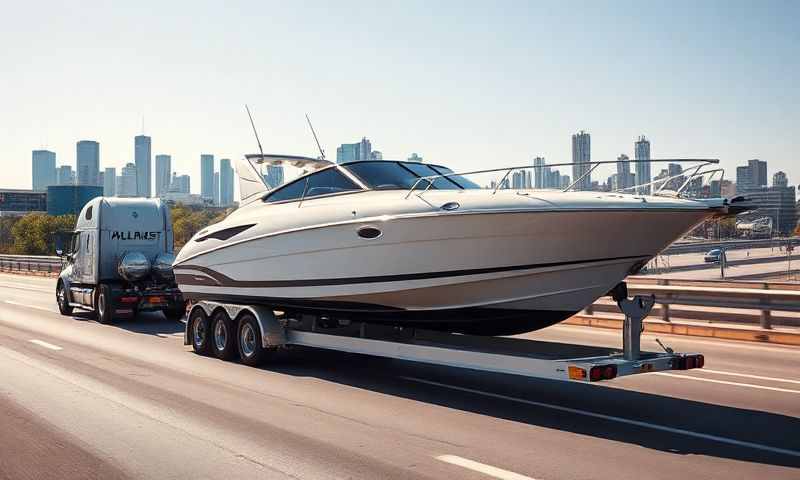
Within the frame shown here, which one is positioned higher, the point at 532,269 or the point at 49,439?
the point at 532,269

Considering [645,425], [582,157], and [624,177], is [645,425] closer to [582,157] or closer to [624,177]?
[624,177]

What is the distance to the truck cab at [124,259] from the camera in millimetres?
19000

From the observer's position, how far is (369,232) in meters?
9.55

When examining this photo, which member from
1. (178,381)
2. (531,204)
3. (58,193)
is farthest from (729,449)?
(58,193)

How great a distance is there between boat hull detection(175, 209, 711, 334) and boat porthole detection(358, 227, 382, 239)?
43mm

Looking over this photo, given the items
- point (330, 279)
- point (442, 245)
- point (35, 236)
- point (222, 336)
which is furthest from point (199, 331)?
point (35, 236)

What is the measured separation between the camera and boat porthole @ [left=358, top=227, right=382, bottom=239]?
9452 millimetres

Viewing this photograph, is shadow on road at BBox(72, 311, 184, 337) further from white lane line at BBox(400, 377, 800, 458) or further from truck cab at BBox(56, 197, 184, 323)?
white lane line at BBox(400, 377, 800, 458)

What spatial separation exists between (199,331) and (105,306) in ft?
22.7

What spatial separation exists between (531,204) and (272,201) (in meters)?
4.99

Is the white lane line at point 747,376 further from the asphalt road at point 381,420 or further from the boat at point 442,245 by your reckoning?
the boat at point 442,245

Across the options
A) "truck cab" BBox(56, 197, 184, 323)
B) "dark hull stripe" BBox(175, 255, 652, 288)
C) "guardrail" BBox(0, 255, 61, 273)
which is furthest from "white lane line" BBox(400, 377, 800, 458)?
"guardrail" BBox(0, 255, 61, 273)

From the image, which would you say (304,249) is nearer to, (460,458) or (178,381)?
(178,381)

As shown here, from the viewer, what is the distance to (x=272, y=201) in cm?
1193
